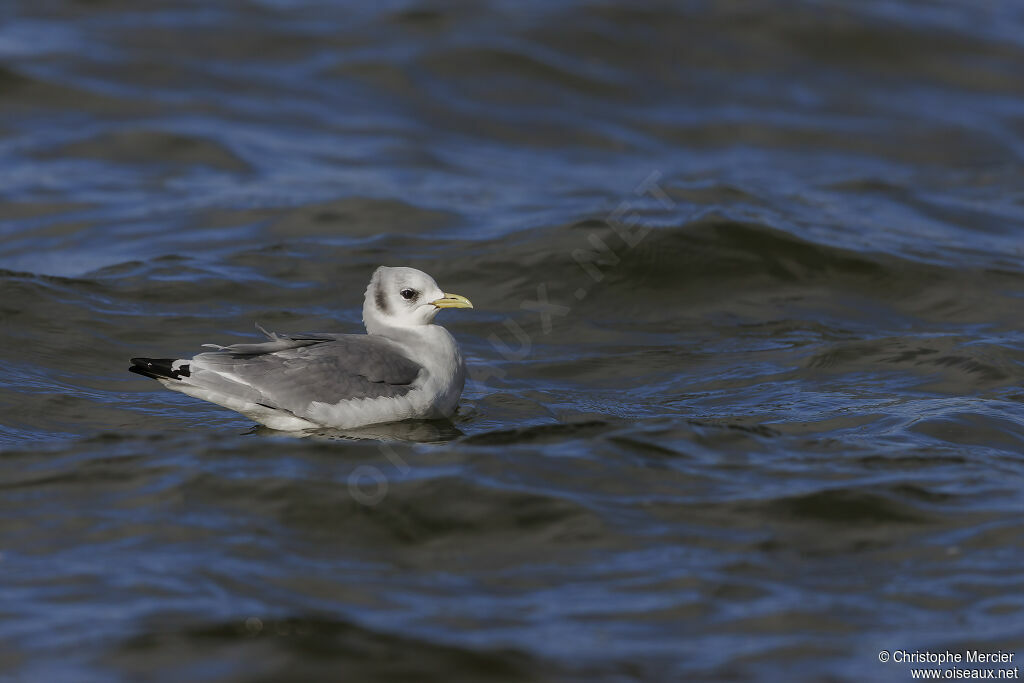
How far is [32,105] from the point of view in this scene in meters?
16.5

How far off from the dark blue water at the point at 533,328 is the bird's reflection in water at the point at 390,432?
1.9 inches

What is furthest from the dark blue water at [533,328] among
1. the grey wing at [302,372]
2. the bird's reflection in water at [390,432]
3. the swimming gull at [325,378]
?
the grey wing at [302,372]

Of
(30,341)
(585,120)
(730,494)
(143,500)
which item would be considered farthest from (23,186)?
(730,494)

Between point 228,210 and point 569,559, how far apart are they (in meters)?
8.39

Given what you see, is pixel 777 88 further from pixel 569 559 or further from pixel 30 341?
pixel 569 559

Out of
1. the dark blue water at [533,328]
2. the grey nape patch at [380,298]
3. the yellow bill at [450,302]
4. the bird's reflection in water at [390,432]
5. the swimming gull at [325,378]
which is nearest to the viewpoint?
the dark blue water at [533,328]

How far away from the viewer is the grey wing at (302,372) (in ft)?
25.9

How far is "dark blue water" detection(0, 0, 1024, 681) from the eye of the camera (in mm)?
5828

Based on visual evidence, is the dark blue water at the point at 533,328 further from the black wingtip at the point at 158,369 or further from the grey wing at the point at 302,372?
the black wingtip at the point at 158,369

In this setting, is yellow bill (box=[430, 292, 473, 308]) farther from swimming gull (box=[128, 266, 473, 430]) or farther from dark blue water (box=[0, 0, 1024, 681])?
dark blue water (box=[0, 0, 1024, 681])

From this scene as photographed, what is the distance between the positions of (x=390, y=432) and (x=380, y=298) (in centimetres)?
106

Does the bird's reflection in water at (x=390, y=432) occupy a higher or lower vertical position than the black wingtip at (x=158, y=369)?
lower

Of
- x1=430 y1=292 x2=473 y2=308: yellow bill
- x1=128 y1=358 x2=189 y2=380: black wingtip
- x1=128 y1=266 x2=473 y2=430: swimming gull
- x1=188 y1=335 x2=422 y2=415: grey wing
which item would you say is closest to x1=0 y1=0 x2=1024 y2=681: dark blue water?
x1=128 y1=266 x2=473 y2=430: swimming gull

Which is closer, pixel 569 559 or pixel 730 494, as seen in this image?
pixel 569 559
